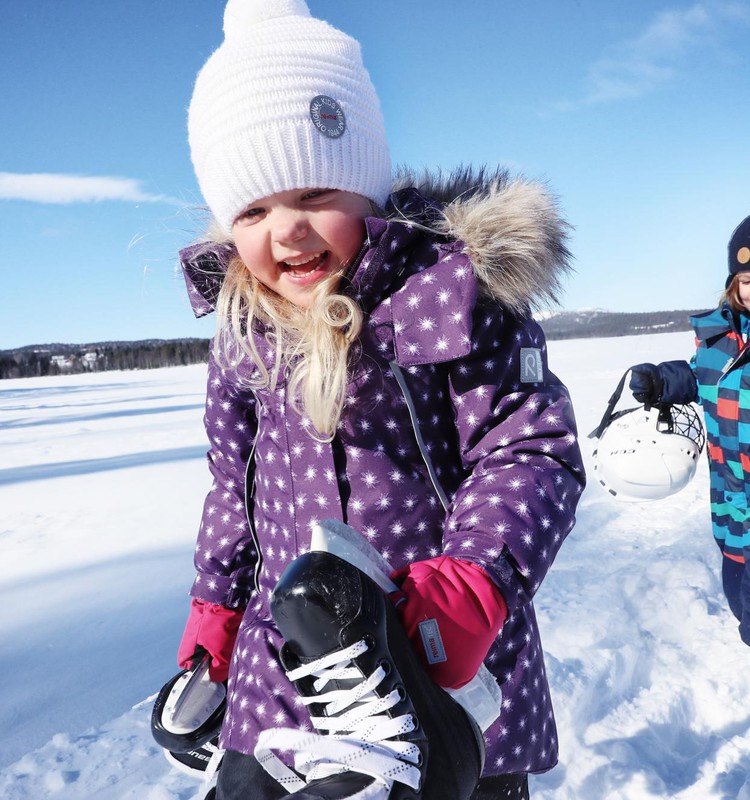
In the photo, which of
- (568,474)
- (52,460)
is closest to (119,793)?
(568,474)

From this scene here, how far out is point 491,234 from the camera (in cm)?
122

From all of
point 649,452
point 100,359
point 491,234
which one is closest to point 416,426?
point 491,234

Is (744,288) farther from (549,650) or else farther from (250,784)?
(250,784)

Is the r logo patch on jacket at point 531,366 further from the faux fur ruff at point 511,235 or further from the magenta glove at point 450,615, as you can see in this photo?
the magenta glove at point 450,615

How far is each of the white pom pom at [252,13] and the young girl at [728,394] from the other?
189 cm

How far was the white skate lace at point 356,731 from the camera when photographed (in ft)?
2.51

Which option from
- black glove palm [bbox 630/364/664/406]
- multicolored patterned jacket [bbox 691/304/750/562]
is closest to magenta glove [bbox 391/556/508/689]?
black glove palm [bbox 630/364/664/406]

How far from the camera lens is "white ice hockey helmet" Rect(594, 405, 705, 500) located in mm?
2498

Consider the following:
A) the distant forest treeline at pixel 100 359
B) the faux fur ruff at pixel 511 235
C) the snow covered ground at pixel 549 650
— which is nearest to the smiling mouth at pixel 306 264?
the faux fur ruff at pixel 511 235

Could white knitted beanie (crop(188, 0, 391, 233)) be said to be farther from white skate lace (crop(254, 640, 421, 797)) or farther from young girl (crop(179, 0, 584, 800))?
white skate lace (crop(254, 640, 421, 797))

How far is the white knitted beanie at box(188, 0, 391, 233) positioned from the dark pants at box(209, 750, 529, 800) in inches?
40.7

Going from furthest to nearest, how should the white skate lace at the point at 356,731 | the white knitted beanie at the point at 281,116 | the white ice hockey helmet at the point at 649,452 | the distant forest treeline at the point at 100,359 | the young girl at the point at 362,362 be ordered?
the distant forest treeline at the point at 100,359 < the white ice hockey helmet at the point at 649,452 < the white knitted beanie at the point at 281,116 < the young girl at the point at 362,362 < the white skate lace at the point at 356,731

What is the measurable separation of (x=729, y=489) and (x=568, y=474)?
199 centimetres

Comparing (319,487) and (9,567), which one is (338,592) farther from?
(9,567)
